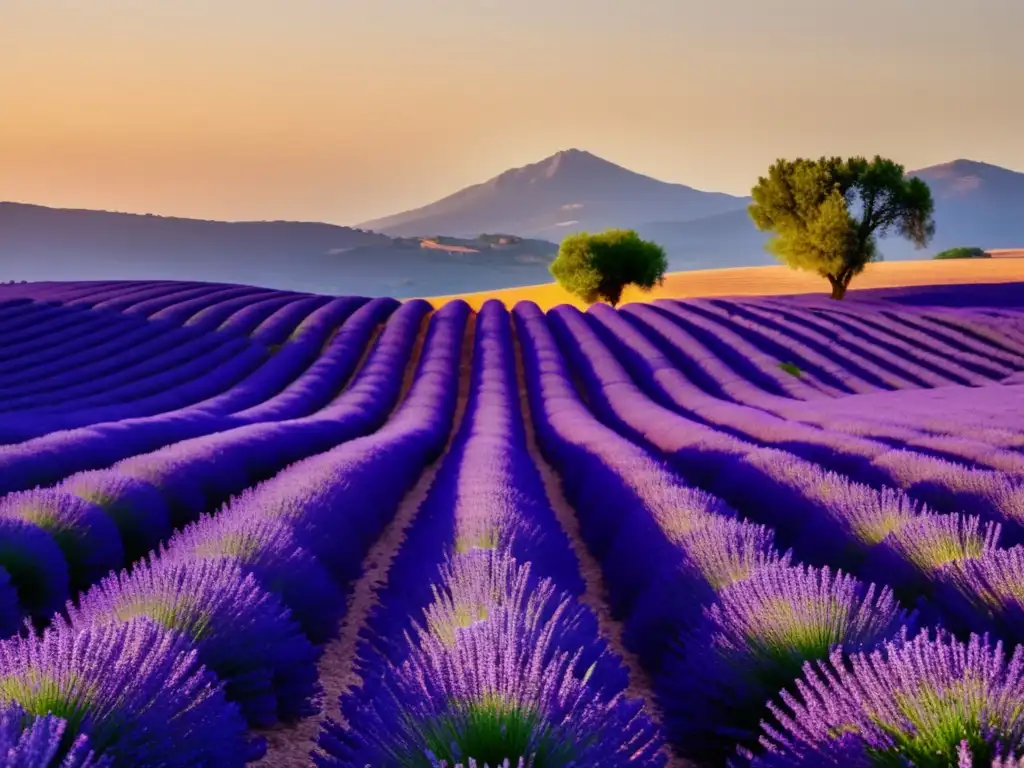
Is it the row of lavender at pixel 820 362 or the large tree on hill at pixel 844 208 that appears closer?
the row of lavender at pixel 820 362

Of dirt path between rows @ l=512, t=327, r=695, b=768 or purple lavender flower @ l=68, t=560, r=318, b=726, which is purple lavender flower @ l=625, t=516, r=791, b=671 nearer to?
dirt path between rows @ l=512, t=327, r=695, b=768

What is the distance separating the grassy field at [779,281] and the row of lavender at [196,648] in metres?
38.6

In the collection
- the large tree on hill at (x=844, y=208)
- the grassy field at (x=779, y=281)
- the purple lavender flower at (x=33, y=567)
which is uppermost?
the large tree on hill at (x=844, y=208)

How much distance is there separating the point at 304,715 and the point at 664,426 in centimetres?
1022

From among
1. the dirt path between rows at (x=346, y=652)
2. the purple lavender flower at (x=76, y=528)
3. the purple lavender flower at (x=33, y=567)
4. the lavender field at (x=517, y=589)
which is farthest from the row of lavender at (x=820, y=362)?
the purple lavender flower at (x=33, y=567)

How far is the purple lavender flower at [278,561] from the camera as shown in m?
4.82

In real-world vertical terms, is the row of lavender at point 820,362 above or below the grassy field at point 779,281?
below

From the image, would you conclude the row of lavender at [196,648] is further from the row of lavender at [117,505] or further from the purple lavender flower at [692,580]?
the purple lavender flower at [692,580]

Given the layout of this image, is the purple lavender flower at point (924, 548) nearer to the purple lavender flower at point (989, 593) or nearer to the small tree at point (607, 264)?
the purple lavender flower at point (989, 593)

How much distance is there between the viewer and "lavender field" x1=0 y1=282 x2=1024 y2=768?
2500mm

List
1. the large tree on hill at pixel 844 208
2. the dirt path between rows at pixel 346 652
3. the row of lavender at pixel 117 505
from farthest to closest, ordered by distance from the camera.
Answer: the large tree on hill at pixel 844 208, the row of lavender at pixel 117 505, the dirt path between rows at pixel 346 652

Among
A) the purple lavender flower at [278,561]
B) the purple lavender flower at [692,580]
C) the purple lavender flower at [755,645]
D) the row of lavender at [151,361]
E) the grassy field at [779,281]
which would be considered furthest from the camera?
the grassy field at [779,281]

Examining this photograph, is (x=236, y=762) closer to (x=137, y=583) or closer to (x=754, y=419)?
(x=137, y=583)

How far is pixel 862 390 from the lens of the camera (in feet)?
70.3
